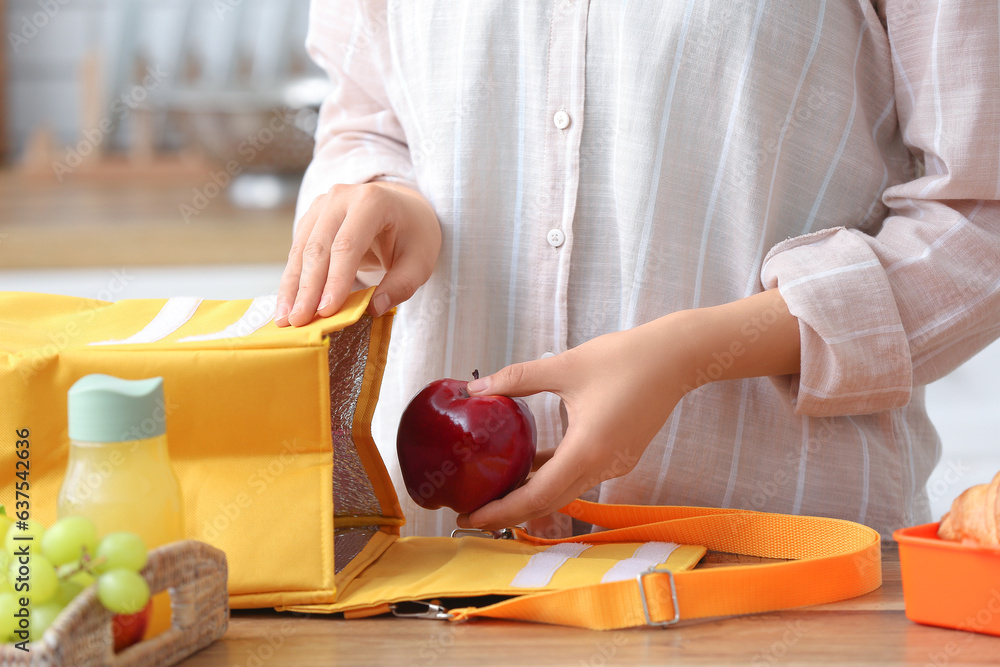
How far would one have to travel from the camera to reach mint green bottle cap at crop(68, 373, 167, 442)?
15.9 inches

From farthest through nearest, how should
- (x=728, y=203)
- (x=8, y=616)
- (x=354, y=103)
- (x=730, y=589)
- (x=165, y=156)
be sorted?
(x=165, y=156)
(x=354, y=103)
(x=728, y=203)
(x=730, y=589)
(x=8, y=616)

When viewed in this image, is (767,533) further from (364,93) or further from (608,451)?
(364,93)

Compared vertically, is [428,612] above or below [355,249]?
below

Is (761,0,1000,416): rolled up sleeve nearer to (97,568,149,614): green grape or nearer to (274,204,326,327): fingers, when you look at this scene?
(274,204,326,327): fingers

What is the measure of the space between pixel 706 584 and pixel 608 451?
13 cm

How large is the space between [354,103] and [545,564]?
0.56m

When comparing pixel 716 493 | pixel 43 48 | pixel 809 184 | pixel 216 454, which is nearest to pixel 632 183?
pixel 809 184

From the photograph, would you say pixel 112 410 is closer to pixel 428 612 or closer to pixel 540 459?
pixel 428 612

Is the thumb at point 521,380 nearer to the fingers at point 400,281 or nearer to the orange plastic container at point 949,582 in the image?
the fingers at point 400,281

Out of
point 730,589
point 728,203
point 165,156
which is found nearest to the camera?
point 730,589

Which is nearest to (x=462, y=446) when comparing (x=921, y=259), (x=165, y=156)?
(x=921, y=259)

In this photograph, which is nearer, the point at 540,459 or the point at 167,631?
the point at 167,631

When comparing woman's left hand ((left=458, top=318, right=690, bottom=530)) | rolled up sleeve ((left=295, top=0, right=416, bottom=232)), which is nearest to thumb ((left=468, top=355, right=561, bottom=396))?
woman's left hand ((left=458, top=318, right=690, bottom=530))

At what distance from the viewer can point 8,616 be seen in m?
0.39
